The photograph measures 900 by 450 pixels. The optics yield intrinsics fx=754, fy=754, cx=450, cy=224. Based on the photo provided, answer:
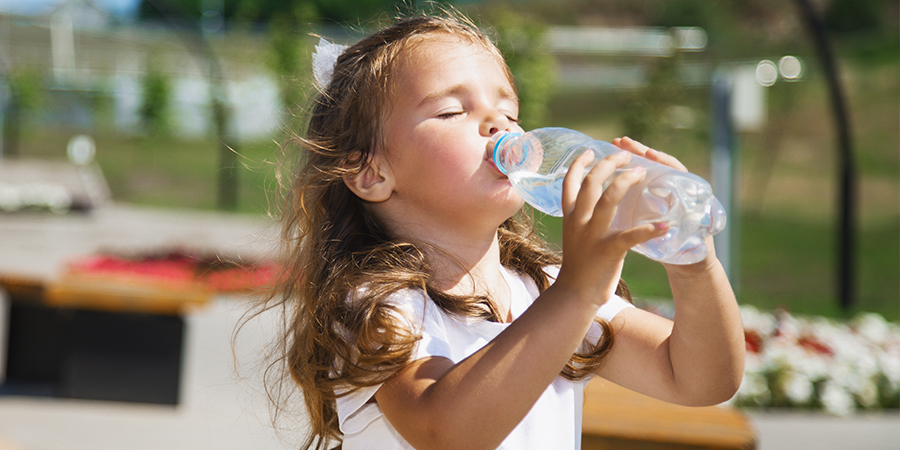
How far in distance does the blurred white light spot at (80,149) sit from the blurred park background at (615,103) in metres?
0.24

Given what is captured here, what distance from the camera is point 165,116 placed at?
2105 centimetres

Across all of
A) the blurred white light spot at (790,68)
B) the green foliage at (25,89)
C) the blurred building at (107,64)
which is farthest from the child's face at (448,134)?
the green foliage at (25,89)

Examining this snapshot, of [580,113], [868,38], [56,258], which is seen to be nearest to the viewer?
[56,258]

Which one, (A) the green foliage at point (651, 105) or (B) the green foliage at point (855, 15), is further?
(B) the green foliage at point (855, 15)

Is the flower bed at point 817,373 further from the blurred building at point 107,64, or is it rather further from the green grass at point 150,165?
the green grass at point 150,165

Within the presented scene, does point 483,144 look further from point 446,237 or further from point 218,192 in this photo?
point 218,192

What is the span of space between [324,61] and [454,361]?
887 mm

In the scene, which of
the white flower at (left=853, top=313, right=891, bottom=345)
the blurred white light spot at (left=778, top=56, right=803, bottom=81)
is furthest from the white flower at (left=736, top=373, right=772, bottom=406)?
the blurred white light spot at (left=778, top=56, right=803, bottom=81)

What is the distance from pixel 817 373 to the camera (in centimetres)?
549

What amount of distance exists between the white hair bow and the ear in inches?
13.2

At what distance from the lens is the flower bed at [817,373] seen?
17.4 feet

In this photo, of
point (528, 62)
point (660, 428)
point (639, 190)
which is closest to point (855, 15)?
point (528, 62)

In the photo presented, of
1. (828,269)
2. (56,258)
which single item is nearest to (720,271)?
(56,258)

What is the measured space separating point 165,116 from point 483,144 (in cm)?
2132
